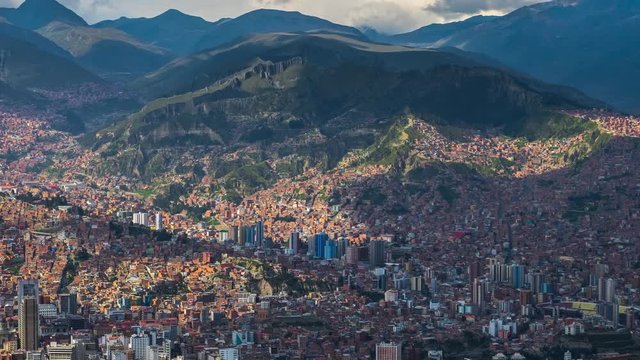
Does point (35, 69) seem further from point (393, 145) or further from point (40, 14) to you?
point (40, 14)

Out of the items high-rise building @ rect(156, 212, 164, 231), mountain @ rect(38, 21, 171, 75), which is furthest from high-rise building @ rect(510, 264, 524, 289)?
mountain @ rect(38, 21, 171, 75)

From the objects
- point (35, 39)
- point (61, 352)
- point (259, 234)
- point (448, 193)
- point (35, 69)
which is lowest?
point (61, 352)

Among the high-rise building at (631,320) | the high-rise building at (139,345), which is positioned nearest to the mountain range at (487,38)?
the high-rise building at (631,320)

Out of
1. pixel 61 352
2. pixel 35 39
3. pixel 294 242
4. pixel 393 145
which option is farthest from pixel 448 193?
pixel 35 39

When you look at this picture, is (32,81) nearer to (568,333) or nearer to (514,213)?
(514,213)

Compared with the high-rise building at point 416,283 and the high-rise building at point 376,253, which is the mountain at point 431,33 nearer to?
the high-rise building at point 376,253

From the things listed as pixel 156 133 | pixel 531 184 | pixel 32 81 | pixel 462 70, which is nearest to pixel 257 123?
pixel 156 133
